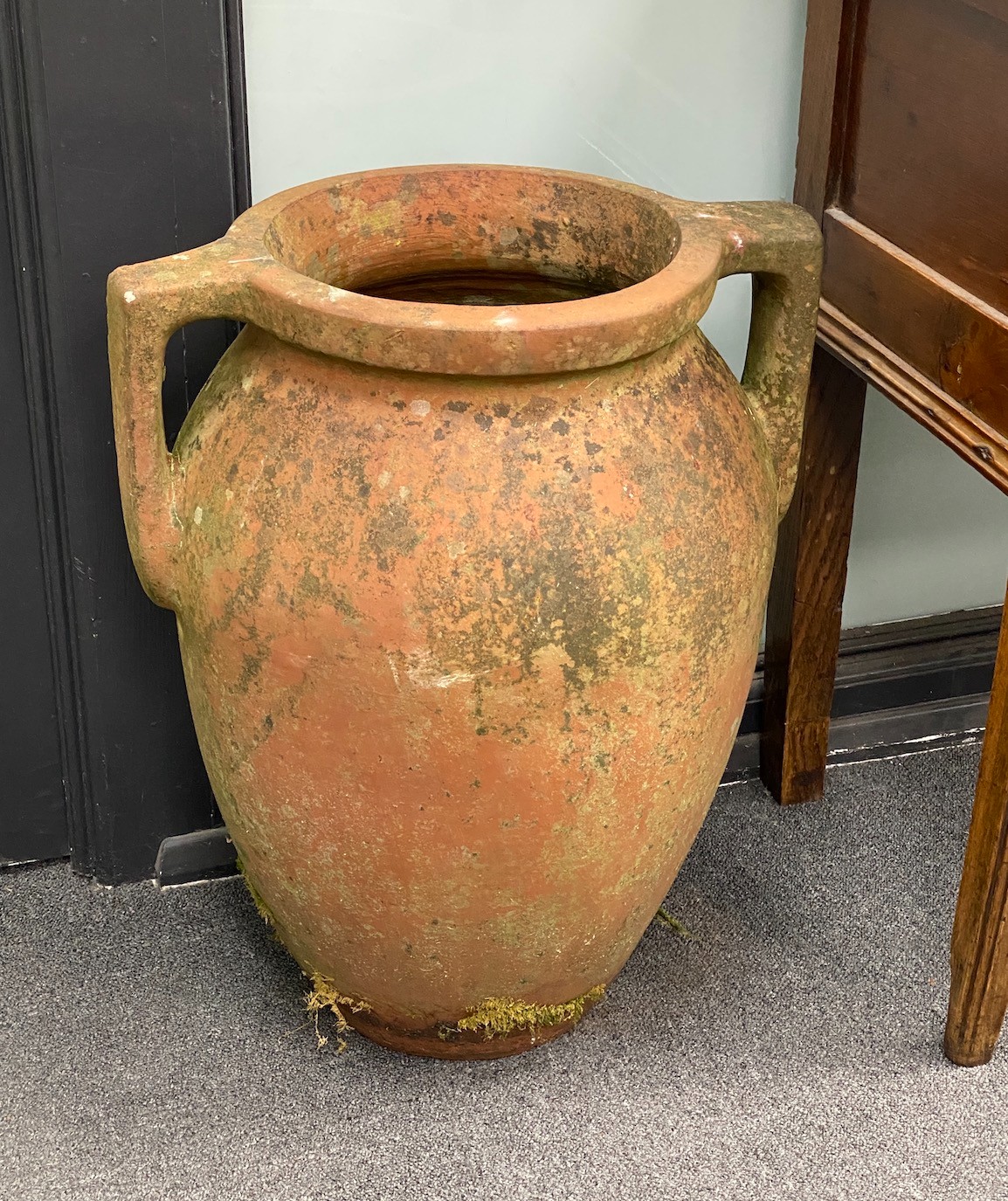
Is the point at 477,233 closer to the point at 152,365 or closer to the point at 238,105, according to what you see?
the point at 238,105

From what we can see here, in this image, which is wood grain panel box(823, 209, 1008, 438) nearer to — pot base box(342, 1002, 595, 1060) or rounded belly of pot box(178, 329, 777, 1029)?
rounded belly of pot box(178, 329, 777, 1029)

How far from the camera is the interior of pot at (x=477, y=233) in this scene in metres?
1.32

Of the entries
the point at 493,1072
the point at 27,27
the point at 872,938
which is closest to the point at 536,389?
the point at 27,27

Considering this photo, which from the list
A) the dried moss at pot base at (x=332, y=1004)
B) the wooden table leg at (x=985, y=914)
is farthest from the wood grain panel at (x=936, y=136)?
the dried moss at pot base at (x=332, y=1004)

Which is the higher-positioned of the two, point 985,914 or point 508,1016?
point 985,914

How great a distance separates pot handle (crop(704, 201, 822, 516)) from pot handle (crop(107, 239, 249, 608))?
0.46 m

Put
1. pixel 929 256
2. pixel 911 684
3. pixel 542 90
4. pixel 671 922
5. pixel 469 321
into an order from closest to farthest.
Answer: pixel 469 321
pixel 929 256
pixel 542 90
pixel 671 922
pixel 911 684

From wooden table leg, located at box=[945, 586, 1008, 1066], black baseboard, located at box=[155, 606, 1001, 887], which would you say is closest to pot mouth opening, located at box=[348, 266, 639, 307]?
wooden table leg, located at box=[945, 586, 1008, 1066]

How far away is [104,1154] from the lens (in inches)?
51.5

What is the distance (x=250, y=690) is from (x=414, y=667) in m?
0.17

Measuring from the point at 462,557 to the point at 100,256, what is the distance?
55 centimetres

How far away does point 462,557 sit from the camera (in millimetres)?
1082

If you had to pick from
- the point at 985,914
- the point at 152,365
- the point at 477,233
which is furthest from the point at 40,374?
the point at 985,914

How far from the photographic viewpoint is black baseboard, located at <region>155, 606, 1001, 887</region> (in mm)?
1881
